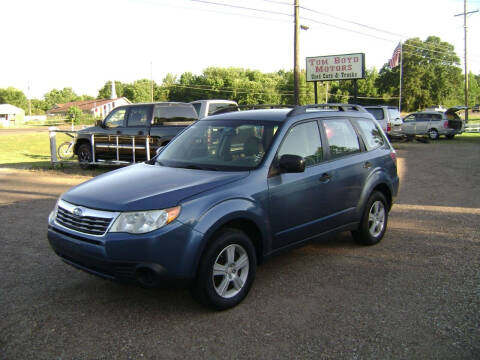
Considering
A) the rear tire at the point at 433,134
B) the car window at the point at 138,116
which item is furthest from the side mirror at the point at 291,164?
the rear tire at the point at 433,134

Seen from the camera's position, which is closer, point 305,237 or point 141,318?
point 141,318

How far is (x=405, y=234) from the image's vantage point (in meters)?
6.45

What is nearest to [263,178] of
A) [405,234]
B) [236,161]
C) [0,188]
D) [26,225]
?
[236,161]

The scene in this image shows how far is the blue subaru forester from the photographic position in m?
3.57

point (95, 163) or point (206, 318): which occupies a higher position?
point (95, 163)

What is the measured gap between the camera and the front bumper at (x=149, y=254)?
3492mm

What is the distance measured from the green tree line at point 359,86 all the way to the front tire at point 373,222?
198 feet

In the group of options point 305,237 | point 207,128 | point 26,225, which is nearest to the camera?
point 305,237

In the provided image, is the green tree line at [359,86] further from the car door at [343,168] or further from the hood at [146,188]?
the hood at [146,188]

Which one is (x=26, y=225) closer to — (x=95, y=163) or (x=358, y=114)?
(x=358, y=114)

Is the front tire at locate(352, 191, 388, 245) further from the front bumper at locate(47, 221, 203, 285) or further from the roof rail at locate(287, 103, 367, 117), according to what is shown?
the front bumper at locate(47, 221, 203, 285)

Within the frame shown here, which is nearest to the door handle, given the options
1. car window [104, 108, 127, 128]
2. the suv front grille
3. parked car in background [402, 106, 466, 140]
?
the suv front grille

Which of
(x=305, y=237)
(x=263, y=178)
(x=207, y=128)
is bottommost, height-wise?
(x=305, y=237)

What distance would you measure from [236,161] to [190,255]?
4.22 feet
